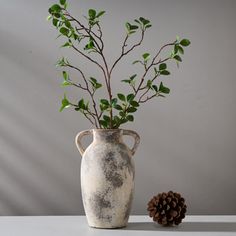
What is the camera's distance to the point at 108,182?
1.15 m

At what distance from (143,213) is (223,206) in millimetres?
307

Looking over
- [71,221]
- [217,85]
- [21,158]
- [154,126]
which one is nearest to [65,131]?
[21,158]

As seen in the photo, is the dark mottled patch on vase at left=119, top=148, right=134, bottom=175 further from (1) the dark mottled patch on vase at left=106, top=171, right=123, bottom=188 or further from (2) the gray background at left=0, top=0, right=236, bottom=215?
(2) the gray background at left=0, top=0, right=236, bottom=215

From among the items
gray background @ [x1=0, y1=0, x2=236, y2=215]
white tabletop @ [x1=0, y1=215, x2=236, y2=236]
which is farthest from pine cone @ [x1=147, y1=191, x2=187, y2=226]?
gray background @ [x1=0, y1=0, x2=236, y2=215]

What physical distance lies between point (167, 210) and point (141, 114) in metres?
0.56

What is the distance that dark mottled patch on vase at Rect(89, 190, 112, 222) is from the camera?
1154mm

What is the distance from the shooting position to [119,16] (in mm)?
1703

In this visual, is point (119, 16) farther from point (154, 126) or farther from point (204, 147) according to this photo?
point (204, 147)

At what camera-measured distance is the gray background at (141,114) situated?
5.49 ft

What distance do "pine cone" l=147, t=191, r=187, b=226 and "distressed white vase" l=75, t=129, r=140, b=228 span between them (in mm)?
81

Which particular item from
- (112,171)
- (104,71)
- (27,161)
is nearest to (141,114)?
(104,71)

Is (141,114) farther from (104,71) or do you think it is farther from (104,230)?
(104,230)

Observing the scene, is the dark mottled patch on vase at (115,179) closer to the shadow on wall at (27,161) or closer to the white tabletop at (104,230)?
the white tabletop at (104,230)

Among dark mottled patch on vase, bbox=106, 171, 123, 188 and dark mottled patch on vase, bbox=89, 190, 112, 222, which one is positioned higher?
dark mottled patch on vase, bbox=106, 171, 123, 188
